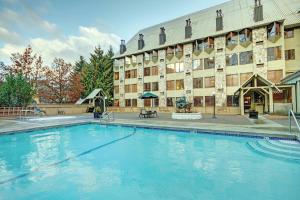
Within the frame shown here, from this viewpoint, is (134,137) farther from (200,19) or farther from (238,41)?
(200,19)

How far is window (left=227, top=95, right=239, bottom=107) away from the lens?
2317cm

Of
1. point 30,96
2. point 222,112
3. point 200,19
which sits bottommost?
point 222,112

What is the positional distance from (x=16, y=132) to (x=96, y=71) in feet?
80.6

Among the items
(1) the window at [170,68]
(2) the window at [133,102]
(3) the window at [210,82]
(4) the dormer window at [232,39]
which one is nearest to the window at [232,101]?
(3) the window at [210,82]

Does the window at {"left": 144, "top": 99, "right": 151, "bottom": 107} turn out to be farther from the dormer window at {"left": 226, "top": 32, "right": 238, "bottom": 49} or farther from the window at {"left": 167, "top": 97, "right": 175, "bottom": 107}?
the dormer window at {"left": 226, "top": 32, "right": 238, "bottom": 49}

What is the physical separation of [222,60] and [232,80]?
9.21 feet

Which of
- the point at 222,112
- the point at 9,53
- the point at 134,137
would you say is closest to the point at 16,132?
the point at 134,137

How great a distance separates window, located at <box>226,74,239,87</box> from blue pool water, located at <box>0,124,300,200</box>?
597 inches

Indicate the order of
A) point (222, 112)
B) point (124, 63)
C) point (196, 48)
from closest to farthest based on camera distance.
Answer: point (222, 112)
point (196, 48)
point (124, 63)

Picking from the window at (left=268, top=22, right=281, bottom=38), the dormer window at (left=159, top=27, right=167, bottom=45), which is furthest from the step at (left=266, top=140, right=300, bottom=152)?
the dormer window at (left=159, top=27, right=167, bottom=45)

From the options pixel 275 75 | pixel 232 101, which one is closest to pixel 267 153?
pixel 275 75

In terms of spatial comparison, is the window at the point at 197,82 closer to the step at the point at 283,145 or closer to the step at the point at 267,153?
the step at the point at 267,153

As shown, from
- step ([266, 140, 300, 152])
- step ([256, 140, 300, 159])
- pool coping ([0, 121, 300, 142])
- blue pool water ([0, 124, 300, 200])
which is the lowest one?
blue pool water ([0, 124, 300, 200])

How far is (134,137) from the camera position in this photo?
1126 centimetres
